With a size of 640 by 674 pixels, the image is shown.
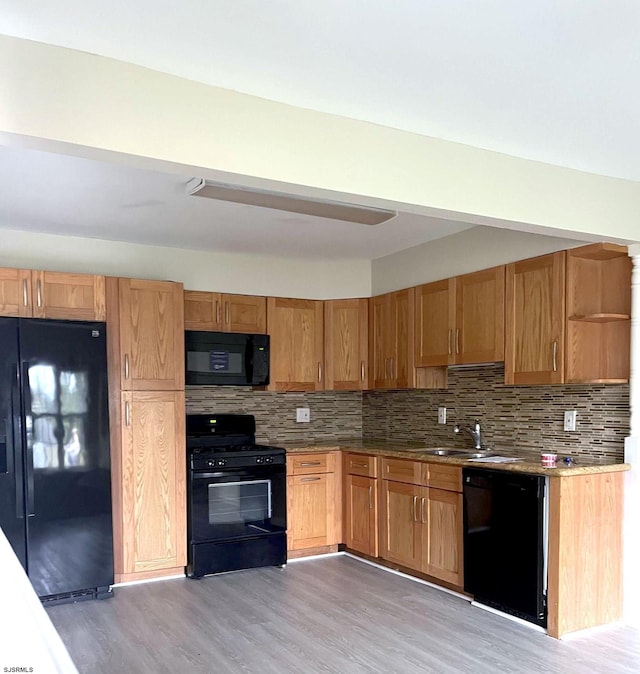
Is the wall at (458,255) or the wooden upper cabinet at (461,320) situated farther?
the wooden upper cabinet at (461,320)

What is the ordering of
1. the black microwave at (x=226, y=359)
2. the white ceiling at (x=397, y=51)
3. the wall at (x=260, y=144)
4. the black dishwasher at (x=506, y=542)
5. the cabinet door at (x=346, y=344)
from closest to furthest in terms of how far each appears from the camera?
1. the white ceiling at (x=397, y=51)
2. the wall at (x=260, y=144)
3. the black dishwasher at (x=506, y=542)
4. the black microwave at (x=226, y=359)
5. the cabinet door at (x=346, y=344)

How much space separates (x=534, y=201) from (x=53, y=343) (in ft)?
8.82

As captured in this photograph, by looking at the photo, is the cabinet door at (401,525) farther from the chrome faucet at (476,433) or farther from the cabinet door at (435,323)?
the cabinet door at (435,323)

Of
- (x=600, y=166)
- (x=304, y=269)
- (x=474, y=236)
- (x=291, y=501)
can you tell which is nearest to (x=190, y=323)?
(x=304, y=269)

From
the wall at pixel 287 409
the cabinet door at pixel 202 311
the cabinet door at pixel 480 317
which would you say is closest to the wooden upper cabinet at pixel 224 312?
the cabinet door at pixel 202 311

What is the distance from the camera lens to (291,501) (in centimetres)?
454

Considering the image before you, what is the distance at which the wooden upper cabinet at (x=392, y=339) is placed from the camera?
4.57m

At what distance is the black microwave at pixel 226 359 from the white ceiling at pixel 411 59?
1704mm

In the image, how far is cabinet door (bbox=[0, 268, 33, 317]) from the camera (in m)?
3.65

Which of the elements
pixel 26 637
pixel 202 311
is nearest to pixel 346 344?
pixel 202 311

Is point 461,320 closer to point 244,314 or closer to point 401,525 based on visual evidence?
point 401,525

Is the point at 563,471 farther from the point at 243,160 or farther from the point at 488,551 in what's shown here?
the point at 243,160

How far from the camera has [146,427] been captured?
4.04 m

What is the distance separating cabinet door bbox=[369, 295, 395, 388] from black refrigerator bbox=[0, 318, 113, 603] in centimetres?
208
